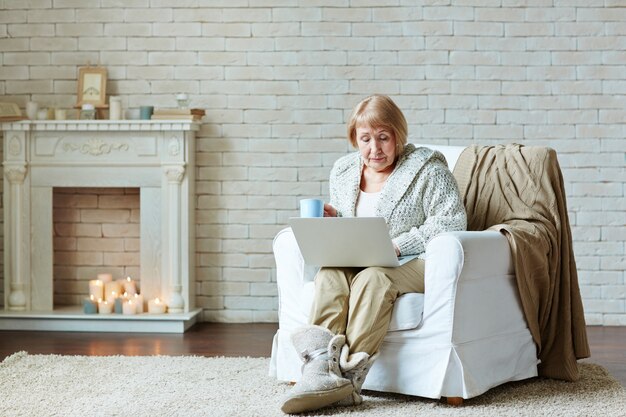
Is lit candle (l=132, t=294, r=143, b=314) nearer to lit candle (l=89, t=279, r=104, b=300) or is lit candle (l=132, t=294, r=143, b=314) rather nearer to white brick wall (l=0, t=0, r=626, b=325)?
lit candle (l=89, t=279, r=104, b=300)

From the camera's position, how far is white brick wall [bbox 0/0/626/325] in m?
4.73

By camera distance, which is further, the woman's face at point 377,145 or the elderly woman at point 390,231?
the woman's face at point 377,145

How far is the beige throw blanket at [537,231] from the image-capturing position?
3346 mm

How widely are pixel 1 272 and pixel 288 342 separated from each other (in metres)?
2.34

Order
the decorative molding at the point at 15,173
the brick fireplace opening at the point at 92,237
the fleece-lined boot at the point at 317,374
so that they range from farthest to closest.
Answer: the brick fireplace opening at the point at 92,237 → the decorative molding at the point at 15,173 → the fleece-lined boot at the point at 317,374

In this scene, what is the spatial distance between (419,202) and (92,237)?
7.51 ft

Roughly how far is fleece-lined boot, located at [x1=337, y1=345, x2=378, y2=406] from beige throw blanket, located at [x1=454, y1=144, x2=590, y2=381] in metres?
0.69

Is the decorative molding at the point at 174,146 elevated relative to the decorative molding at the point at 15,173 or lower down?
elevated

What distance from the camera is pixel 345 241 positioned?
10.1 feet

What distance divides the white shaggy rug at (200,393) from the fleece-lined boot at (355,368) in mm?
43

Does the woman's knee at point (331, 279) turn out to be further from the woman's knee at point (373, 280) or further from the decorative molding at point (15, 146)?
the decorative molding at point (15, 146)

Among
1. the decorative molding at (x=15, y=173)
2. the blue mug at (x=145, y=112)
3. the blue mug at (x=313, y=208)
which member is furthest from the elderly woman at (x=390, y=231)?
the decorative molding at (x=15, y=173)

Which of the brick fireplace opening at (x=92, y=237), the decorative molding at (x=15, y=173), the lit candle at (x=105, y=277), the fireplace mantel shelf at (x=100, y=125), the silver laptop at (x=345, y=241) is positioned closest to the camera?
the silver laptop at (x=345, y=241)

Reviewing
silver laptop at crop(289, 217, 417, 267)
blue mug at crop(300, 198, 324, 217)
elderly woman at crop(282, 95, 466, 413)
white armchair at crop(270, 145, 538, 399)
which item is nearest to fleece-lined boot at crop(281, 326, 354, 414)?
elderly woman at crop(282, 95, 466, 413)
